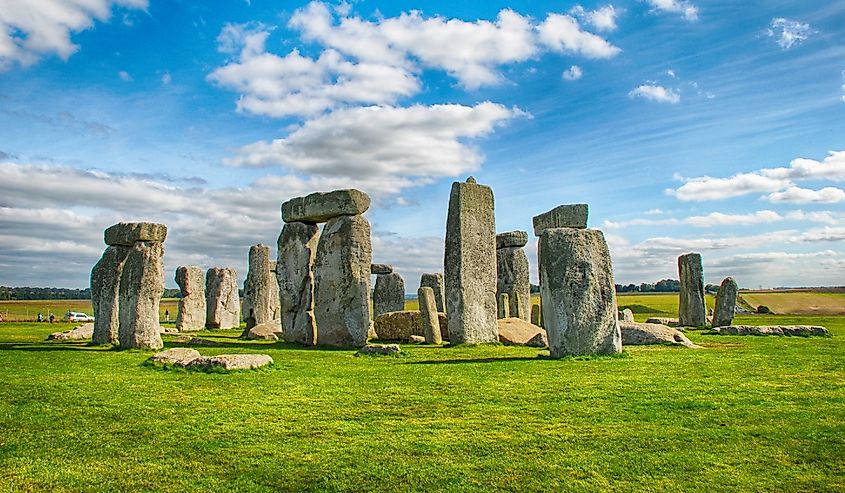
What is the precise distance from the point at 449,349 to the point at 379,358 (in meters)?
2.27

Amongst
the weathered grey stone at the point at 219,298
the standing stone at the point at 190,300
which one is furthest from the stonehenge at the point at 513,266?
the standing stone at the point at 190,300

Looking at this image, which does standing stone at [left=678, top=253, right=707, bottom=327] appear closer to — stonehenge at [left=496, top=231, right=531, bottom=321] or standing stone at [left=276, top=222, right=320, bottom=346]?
stonehenge at [left=496, top=231, right=531, bottom=321]

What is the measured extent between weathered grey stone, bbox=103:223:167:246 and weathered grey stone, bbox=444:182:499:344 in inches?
252

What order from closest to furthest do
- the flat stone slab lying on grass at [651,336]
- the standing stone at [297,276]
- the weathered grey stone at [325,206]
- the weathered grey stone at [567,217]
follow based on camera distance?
the weathered grey stone at [567,217], the flat stone slab lying on grass at [651,336], the weathered grey stone at [325,206], the standing stone at [297,276]

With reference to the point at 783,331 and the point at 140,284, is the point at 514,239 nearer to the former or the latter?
the point at 783,331

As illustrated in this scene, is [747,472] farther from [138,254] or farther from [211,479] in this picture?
[138,254]

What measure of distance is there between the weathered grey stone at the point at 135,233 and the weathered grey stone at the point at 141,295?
14 centimetres

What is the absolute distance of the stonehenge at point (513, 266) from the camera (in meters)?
23.7

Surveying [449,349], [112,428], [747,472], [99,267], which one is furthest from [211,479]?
[99,267]

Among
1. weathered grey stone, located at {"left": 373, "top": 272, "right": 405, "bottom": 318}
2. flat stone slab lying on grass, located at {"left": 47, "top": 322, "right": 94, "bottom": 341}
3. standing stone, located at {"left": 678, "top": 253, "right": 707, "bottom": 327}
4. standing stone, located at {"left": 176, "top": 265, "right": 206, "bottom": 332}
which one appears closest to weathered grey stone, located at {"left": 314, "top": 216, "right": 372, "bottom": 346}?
flat stone slab lying on grass, located at {"left": 47, "top": 322, "right": 94, "bottom": 341}

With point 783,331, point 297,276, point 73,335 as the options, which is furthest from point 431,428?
point 73,335

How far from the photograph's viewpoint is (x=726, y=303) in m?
22.8

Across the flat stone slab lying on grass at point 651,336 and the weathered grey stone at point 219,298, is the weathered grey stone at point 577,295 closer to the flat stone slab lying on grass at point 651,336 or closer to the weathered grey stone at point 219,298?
the flat stone slab lying on grass at point 651,336

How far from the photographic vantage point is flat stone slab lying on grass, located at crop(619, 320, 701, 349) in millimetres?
13977
